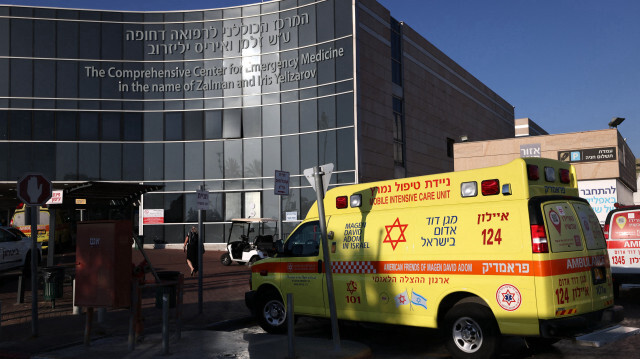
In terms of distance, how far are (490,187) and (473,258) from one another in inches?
36.5

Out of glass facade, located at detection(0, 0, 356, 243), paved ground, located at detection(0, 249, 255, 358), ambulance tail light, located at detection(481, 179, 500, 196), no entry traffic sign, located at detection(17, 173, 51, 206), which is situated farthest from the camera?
glass facade, located at detection(0, 0, 356, 243)

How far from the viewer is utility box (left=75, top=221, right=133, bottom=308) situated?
8266 millimetres

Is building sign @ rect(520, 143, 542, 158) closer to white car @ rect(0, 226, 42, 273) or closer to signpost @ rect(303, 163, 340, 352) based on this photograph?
signpost @ rect(303, 163, 340, 352)

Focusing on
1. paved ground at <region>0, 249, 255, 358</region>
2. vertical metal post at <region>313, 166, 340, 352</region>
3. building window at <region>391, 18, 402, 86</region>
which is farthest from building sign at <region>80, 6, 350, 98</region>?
vertical metal post at <region>313, 166, 340, 352</region>

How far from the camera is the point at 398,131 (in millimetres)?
36094

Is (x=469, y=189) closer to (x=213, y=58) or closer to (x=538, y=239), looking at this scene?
(x=538, y=239)

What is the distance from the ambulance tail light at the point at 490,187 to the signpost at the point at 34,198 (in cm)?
733

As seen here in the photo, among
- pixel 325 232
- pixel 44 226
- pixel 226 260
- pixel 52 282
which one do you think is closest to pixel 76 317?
pixel 52 282

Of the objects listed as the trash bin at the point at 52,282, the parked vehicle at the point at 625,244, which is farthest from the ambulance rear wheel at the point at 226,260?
the parked vehicle at the point at 625,244

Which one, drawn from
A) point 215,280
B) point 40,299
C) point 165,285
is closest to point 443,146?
point 215,280

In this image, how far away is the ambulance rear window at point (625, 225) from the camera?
456 inches

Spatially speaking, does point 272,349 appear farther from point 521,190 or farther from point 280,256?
point 521,190

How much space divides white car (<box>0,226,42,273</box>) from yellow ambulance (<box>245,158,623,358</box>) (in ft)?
37.3

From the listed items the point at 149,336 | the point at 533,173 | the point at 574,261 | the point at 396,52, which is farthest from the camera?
the point at 396,52
